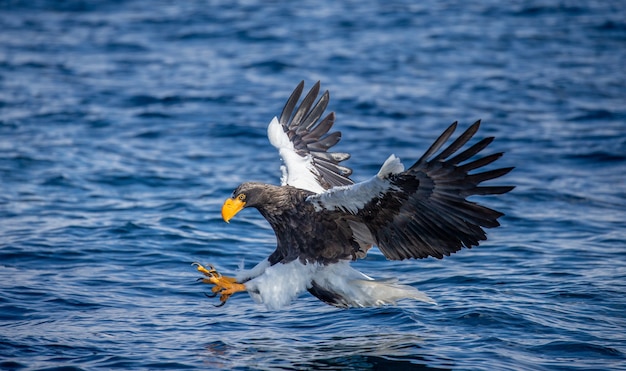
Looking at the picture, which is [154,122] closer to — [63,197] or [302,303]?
[63,197]

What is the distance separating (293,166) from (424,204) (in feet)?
6.44

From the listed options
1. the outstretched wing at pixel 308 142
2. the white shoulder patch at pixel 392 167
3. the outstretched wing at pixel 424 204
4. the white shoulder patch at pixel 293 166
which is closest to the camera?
the white shoulder patch at pixel 392 167

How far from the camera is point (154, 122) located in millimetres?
13125

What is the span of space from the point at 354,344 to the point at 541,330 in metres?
1.41

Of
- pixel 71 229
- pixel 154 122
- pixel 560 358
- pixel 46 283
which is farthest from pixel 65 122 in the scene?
pixel 560 358

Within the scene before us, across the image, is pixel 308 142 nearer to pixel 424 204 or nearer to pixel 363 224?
pixel 363 224

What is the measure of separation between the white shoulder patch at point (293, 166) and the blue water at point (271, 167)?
3.60 ft

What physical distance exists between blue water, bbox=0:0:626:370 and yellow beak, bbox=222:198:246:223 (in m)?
0.89

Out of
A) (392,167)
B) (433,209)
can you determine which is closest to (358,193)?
(392,167)

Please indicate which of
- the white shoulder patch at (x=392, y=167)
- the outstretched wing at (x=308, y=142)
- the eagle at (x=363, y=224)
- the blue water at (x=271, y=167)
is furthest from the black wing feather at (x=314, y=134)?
the white shoulder patch at (x=392, y=167)

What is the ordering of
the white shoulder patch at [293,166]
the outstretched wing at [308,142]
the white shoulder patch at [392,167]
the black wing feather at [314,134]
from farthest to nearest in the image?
the black wing feather at [314,134], the outstretched wing at [308,142], the white shoulder patch at [293,166], the white shoulder patch at [392,167]

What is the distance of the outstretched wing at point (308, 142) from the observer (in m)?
8.00

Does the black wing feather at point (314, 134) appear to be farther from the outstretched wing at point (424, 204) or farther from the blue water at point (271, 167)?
the outstretched wing at point (424, 204)

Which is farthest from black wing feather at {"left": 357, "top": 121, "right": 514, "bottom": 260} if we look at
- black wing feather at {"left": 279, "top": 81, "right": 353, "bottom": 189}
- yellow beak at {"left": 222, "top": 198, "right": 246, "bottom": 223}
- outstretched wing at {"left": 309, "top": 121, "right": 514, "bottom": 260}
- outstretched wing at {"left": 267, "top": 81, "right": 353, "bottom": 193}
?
black wing feather at {"left": 279, "top": 81, "right": 353, "bottom": 189}
